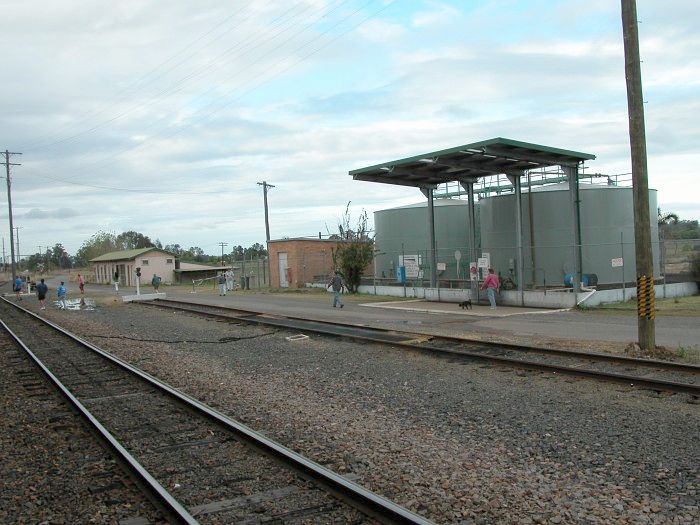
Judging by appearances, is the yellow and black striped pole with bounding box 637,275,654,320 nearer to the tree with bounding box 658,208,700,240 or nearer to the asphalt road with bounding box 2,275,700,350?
the asphalt road with bounding box 2,275,700,350

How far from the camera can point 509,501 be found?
531cm

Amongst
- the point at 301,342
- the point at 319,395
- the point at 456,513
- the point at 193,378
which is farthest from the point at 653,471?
the point at 301,342

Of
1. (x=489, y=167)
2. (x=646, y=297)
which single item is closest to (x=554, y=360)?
(x=646, y=297)

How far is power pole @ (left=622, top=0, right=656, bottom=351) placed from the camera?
40.9 ft

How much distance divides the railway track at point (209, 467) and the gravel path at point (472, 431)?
38cm

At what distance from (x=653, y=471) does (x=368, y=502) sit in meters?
2.71

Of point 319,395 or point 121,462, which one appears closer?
point 121,462

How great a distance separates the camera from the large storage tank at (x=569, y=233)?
28.1m

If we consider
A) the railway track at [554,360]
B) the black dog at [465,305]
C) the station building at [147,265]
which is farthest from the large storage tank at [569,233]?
the station building at [147,265]

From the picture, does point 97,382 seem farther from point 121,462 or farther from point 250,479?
point 250,479

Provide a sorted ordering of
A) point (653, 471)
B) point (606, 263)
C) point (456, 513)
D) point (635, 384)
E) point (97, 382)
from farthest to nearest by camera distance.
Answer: point (606, 263) → point (97, 382) → point (635, 384) → point (653, 471) → point (456, 513)

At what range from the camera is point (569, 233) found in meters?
28.7

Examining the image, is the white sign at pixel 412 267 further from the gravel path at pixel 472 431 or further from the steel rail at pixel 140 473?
the steel rail at pixel 140 473

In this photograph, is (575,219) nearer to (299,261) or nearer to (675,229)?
(299,261)
